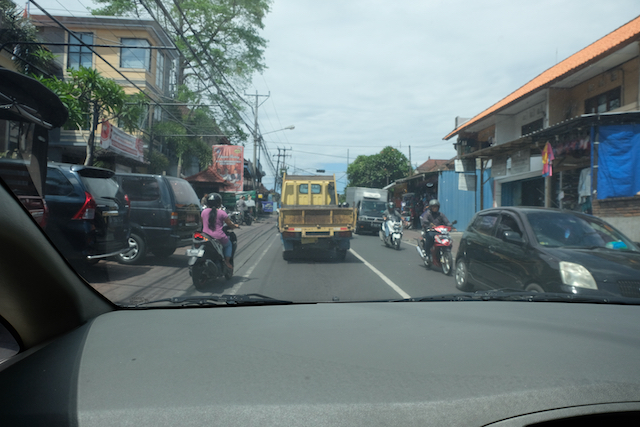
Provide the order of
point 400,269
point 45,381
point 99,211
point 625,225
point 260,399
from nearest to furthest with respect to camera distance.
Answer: point 260,399, point 45,381, point 99,211, point 625,225, point 400,269

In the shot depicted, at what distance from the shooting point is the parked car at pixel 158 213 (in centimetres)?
319

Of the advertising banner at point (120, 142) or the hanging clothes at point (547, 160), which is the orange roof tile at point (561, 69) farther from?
the advertising banner at point (120, 142)

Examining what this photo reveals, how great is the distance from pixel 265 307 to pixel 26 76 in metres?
1.91

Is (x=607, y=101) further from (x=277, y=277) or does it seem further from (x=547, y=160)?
(x=277, y=277)

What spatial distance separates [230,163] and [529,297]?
2912 mm

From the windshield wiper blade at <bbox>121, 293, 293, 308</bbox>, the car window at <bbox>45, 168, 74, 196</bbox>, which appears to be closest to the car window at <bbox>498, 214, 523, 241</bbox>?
the windshield wiper blade at <bbox>121, 293, 293, 308</bbox>

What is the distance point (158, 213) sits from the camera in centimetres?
346

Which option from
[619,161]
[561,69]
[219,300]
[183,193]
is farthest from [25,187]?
[561,69]

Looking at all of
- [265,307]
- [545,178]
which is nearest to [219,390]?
[265,307]

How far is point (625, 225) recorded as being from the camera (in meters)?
3.74

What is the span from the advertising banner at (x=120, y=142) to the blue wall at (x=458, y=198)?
306cm

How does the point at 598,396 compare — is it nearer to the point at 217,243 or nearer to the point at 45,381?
the point at 45,381

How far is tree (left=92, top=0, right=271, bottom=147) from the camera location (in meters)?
3.44

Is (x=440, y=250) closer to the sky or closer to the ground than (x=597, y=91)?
closer to the ground
